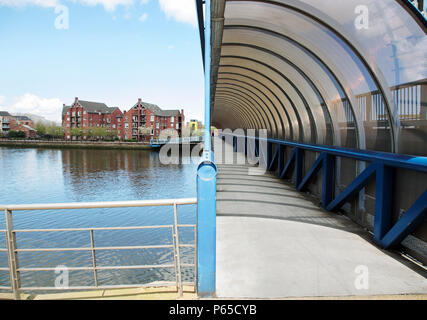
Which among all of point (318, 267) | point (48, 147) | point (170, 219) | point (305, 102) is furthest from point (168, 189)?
point (48, 147)

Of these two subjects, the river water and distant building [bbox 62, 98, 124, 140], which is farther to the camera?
distant building [bbox 62, 98, 124, 140]

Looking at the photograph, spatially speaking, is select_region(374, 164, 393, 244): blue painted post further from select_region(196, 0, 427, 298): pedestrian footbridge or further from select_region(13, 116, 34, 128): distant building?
select_region(13, 116, 34, 128): distant building

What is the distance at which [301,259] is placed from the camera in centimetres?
428

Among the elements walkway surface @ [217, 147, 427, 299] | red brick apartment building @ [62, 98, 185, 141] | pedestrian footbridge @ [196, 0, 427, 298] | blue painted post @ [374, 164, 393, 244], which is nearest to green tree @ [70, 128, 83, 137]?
red brick apartment building @ [62, 98, 185, 141]

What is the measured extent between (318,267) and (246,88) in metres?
11.9

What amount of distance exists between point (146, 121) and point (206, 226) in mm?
79959

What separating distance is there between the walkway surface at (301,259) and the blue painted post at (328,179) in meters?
0.40

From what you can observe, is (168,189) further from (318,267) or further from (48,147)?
(48,147)

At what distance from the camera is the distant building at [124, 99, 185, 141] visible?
7994 centimetres

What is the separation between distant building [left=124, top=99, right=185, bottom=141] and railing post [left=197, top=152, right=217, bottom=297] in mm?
76892

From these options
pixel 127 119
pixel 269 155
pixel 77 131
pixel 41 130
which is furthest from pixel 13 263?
pixel 41 130

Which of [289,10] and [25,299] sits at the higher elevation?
[289,10]

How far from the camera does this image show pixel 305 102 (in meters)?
9.53

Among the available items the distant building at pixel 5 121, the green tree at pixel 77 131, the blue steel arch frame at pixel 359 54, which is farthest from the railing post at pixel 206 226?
the distant building at pixel 5 121
